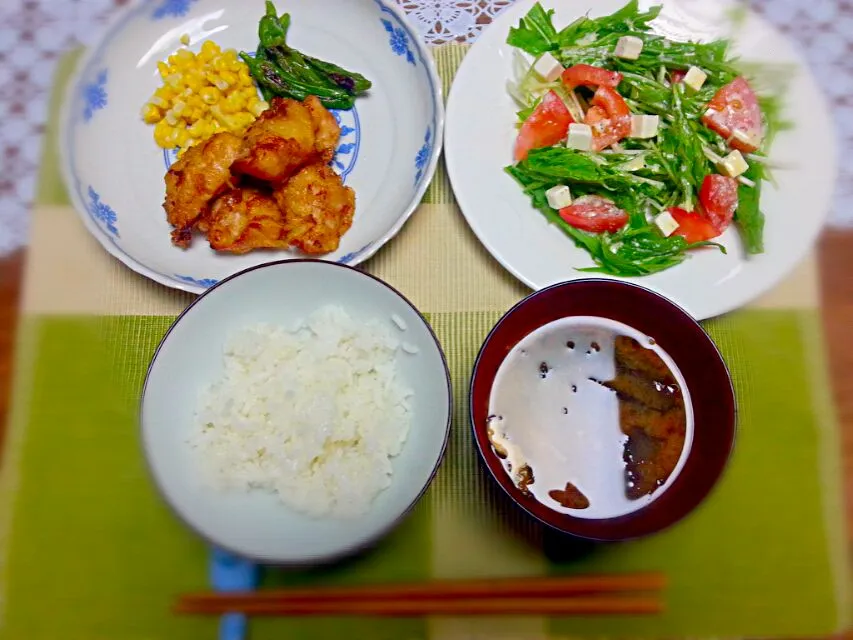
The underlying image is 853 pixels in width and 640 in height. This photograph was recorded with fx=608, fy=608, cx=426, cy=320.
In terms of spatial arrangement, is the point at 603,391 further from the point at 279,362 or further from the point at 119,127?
the point at 119,127

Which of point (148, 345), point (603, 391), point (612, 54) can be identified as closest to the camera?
point (603, 391)

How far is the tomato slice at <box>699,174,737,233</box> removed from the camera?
166 centimetres

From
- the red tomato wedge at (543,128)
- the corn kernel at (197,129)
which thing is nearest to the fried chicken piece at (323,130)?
the corn kernel at (197,129)

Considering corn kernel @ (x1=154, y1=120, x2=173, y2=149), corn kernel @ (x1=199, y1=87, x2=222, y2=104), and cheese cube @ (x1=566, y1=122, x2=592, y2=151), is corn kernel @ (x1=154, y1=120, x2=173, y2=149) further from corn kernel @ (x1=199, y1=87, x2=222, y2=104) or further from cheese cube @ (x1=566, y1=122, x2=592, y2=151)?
cheese cube @ (x1=566, y1=122, x2=592, y2=151)

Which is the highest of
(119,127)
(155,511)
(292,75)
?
(292,75)

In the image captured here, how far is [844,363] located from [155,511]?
6.07 feet

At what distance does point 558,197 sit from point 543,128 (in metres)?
0.22

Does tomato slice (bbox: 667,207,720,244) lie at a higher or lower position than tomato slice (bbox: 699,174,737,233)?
lower

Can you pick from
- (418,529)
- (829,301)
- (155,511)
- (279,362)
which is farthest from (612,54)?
(155,511)

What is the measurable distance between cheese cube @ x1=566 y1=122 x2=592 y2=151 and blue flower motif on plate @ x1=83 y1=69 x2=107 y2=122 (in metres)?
1.40

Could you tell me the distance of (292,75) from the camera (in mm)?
1857

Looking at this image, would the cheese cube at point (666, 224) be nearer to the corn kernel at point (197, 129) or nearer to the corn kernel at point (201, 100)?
the corn kernel at point (201, 100)

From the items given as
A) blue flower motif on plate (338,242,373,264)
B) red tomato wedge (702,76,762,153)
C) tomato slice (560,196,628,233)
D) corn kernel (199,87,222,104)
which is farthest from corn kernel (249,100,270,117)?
red tomato wedge (702,76,762,153)

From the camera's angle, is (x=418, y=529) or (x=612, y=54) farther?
(x=612, y=54)
